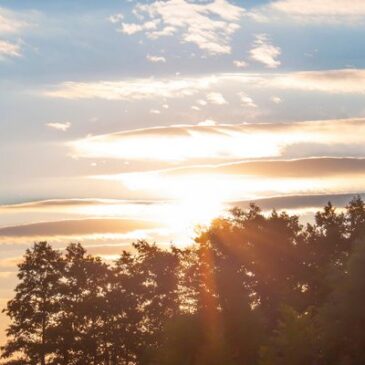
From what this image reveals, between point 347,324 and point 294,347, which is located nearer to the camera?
point 294,347

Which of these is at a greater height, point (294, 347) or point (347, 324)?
point (347, 324)

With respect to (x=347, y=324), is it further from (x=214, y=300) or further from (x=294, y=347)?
(x=214, y=300)

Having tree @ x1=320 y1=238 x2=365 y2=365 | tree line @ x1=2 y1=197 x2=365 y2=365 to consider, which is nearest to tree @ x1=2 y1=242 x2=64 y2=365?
tree line @ x1=2 y1=197 x2=365 y2=365

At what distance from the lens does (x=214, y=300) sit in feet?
456

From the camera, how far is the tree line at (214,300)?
103062 millimetres

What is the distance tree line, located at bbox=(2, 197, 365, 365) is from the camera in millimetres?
103062

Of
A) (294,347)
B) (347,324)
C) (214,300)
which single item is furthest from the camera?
(214,300)

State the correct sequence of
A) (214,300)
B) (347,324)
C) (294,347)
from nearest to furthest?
(294,347)
(347,324)
(214,300)

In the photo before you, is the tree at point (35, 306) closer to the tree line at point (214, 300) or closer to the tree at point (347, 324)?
the tree line at point (214, 300)

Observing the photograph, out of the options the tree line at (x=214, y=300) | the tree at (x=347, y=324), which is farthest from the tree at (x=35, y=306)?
the tree at (x=347, y=324)

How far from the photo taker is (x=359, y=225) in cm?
15662

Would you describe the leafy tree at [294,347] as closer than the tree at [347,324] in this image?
Yes

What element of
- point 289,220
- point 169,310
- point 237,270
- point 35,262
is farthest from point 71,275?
A: point 289,220

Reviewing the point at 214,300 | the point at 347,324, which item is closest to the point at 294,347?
the point at 347,324
